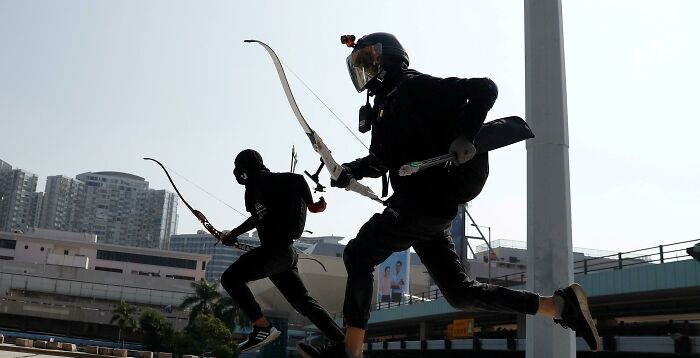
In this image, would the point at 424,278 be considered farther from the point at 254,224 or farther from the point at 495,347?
the point at 254,224

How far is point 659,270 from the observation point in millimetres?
27406

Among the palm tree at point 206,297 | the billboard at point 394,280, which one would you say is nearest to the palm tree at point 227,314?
the palm tree at point 206,297

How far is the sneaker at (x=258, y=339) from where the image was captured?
4.93 m

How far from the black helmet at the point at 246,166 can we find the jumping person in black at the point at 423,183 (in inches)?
71.1

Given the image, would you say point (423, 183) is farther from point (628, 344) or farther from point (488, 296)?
point (628, 344)

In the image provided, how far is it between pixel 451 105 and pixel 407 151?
0.34 m

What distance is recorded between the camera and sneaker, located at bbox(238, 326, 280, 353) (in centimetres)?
493

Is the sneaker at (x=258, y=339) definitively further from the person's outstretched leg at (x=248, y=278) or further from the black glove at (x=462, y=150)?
the black glove at (x=462, y=150)

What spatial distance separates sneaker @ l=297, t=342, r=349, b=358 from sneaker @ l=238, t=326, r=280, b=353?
1216mm

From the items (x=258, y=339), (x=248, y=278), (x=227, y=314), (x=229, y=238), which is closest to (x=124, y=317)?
(x=227, y=314)

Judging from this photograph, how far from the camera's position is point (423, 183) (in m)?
3.67

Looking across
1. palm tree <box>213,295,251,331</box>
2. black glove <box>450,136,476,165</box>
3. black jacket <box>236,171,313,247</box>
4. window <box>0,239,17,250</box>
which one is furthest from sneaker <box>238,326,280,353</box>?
window <box>0,239,17,250</box>

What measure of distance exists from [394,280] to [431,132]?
65.0m

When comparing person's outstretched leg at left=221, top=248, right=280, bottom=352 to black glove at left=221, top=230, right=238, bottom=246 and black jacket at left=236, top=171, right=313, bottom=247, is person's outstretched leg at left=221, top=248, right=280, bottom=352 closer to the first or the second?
black jacket at left=236, top=171, right=313, bottom=247
